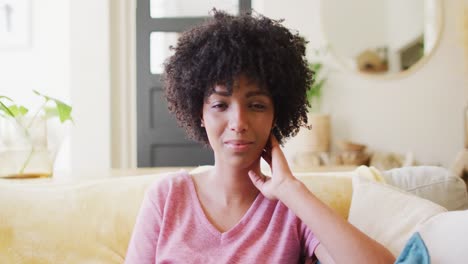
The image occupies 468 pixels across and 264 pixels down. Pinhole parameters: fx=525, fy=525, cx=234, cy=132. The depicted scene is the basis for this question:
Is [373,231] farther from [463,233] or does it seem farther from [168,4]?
[168,4]

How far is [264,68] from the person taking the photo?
1047 millimetres

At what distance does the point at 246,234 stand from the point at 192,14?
368cm

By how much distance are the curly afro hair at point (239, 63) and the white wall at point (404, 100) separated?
280 cm

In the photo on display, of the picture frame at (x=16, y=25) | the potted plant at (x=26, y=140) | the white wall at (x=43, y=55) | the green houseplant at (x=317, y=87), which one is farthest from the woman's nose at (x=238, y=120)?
the picture frame at (x=16, y=25)

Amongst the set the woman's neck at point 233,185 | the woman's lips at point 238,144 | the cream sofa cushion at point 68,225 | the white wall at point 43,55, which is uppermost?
the white wall at point 43,55

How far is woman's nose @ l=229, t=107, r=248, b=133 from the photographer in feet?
3.30

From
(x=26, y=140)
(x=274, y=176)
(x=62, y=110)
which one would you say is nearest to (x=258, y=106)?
(x=274, y=176)

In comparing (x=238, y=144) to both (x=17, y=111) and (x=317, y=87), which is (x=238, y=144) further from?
(x=317, y=87)

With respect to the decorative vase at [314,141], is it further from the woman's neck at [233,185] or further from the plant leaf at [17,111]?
the woman's neck at [233,185]

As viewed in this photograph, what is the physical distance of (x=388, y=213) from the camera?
3.73ft

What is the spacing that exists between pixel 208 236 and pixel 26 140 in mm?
990

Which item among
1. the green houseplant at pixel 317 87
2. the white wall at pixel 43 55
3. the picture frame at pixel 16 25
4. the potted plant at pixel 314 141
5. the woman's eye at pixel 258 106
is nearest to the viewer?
the woman's eye at pixel 258 106

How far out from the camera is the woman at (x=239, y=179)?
1.03 meters

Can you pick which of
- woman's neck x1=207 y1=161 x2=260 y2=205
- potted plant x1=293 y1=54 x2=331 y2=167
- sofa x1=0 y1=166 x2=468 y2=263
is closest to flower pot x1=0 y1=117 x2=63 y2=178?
sofa x1=0 y1=166 x2=468 y2=263
